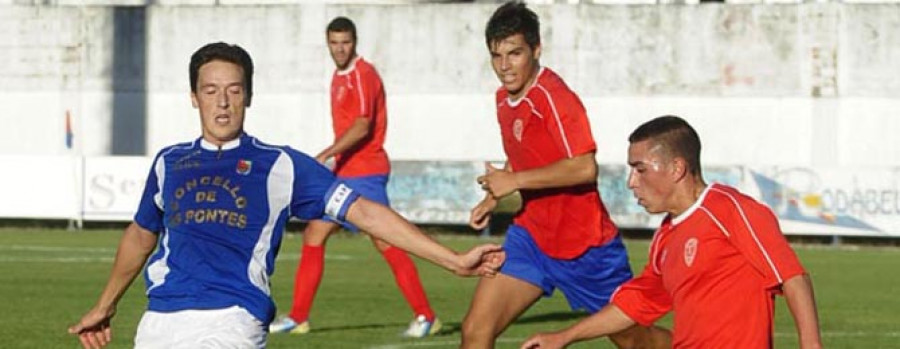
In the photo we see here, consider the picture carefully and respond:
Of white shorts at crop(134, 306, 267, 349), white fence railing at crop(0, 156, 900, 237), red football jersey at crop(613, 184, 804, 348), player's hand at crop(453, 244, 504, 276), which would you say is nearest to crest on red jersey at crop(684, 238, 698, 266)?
red football jersey at crop(613, 184, 804, 348)

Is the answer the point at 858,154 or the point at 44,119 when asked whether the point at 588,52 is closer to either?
the point at 858,154

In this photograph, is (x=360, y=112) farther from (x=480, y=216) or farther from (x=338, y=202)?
(x=338, y=202)

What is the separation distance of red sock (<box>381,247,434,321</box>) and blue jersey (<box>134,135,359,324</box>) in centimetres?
724

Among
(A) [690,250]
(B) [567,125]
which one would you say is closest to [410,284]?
(B) [567,125]

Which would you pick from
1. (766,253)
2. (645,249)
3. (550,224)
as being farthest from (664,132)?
(645,249)

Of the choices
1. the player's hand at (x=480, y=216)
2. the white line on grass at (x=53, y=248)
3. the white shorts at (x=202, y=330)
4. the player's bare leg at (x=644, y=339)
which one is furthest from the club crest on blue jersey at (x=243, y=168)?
the white line on grass at (x=53, y=248)

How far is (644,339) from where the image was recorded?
9938mm

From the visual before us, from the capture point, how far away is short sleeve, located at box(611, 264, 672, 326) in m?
8.47

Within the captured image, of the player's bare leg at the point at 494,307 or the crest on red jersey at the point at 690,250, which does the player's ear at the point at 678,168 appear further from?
the player's bare leg at the point at 494,307

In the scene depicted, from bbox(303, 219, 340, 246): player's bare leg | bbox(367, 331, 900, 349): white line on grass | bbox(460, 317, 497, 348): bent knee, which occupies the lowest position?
bbox(367, 331, 900, 349): white line on grass

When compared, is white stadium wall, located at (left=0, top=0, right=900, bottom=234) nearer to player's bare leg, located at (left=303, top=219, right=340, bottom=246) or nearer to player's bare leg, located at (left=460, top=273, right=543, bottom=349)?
player's bare leg, located at (left=303, top=219, right=340, bottom=246)

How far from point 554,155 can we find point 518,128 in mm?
252

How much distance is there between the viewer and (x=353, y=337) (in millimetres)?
14625

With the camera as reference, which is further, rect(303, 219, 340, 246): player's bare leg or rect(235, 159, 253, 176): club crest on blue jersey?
rect(303, 219, 340, 246): player's bare leg
